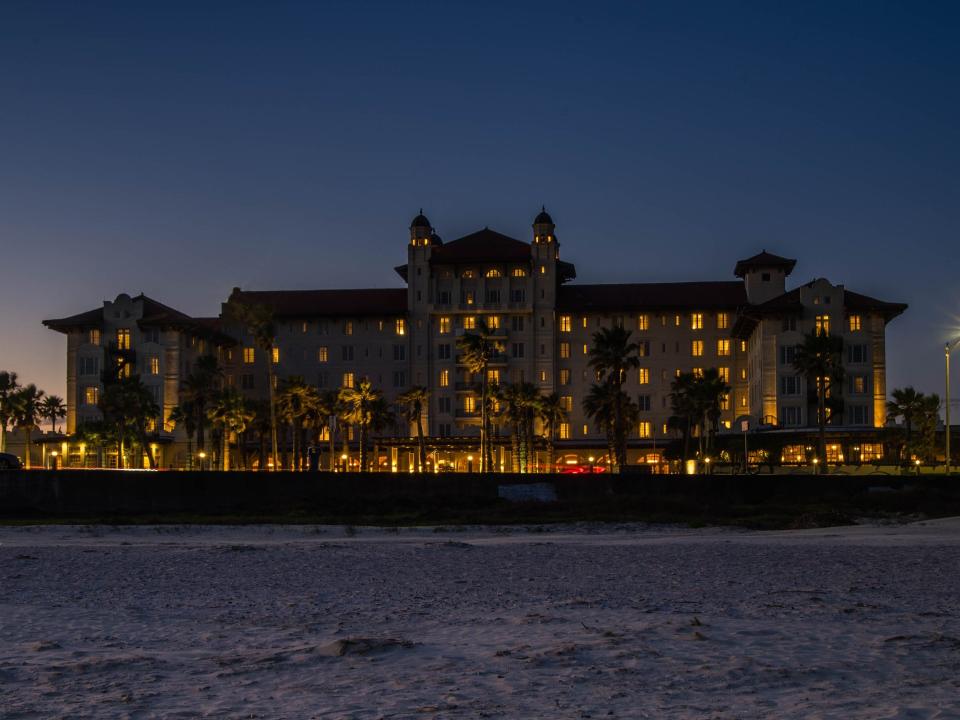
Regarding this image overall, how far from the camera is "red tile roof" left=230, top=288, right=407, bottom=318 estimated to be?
123250 mm

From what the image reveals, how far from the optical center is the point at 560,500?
2363 inches

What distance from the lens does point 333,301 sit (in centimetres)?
12600

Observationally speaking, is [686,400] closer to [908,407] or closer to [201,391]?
[908,407]

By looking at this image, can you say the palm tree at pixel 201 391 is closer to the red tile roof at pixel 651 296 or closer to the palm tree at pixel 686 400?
the red tile roof at pixel 651 296

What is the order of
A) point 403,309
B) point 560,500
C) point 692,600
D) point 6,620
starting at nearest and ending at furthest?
1. point 6,620
2. point 692,600
3. point 560,500
4. point 403,309

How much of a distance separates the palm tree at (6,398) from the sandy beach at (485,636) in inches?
3599

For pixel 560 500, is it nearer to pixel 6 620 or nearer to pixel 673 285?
pixel 6 620

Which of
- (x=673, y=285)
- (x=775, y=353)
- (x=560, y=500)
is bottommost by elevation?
(x=560, y=500)

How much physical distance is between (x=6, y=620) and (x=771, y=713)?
914 cm

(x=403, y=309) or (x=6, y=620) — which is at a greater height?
(x=403, y=309)

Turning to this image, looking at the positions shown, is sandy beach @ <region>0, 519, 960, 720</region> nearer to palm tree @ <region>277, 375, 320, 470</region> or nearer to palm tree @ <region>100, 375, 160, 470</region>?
palm tree @ <region>100, 375, 160, 470</region>

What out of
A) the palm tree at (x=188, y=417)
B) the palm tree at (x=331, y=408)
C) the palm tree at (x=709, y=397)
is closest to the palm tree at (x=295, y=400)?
the palm tree at (x=331, y=408)

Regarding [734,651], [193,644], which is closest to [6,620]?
[193,644]

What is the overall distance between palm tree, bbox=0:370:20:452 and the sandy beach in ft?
300
